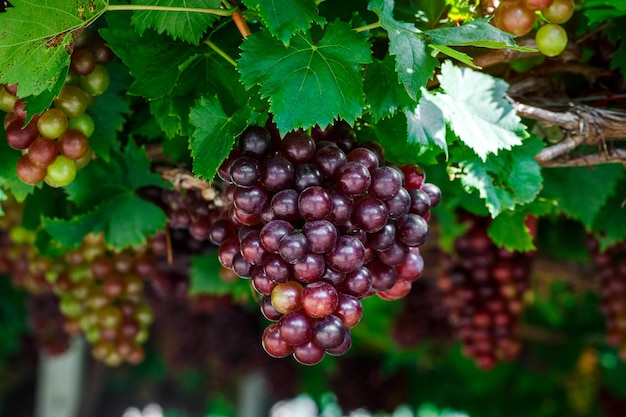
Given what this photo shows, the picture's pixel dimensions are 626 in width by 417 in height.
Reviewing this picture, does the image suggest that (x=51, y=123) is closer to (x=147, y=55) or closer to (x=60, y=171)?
(x=60, y=171)

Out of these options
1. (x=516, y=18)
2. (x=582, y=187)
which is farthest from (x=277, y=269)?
(x=582, y=187)

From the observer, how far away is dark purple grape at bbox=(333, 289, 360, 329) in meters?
1.02

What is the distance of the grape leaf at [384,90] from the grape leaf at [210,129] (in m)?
0.18

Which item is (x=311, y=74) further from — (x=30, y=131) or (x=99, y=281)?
(x=99, y=281)

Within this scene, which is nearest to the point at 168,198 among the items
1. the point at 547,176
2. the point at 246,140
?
the point at 246,140

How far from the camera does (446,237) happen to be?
218cm

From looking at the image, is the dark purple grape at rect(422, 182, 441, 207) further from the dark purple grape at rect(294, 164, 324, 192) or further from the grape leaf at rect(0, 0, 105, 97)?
the grape leaf at rect(0, 0, 105, 97)

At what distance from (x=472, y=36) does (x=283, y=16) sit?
0.85ft

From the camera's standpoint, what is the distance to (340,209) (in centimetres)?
102

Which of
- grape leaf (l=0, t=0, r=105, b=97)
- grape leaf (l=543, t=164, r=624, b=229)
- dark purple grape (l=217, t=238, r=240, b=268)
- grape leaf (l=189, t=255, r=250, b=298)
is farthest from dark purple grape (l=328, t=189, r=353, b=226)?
grape leaf (l=189, t=255, r=250, b=298)

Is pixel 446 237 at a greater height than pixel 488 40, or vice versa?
pixel 488 40

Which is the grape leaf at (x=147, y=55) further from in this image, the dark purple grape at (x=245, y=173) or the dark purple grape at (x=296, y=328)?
the dark purple grape at (x=296, y=328)

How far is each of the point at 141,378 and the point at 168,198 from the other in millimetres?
4469

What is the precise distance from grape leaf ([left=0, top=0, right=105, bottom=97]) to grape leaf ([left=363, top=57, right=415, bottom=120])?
440 mm
